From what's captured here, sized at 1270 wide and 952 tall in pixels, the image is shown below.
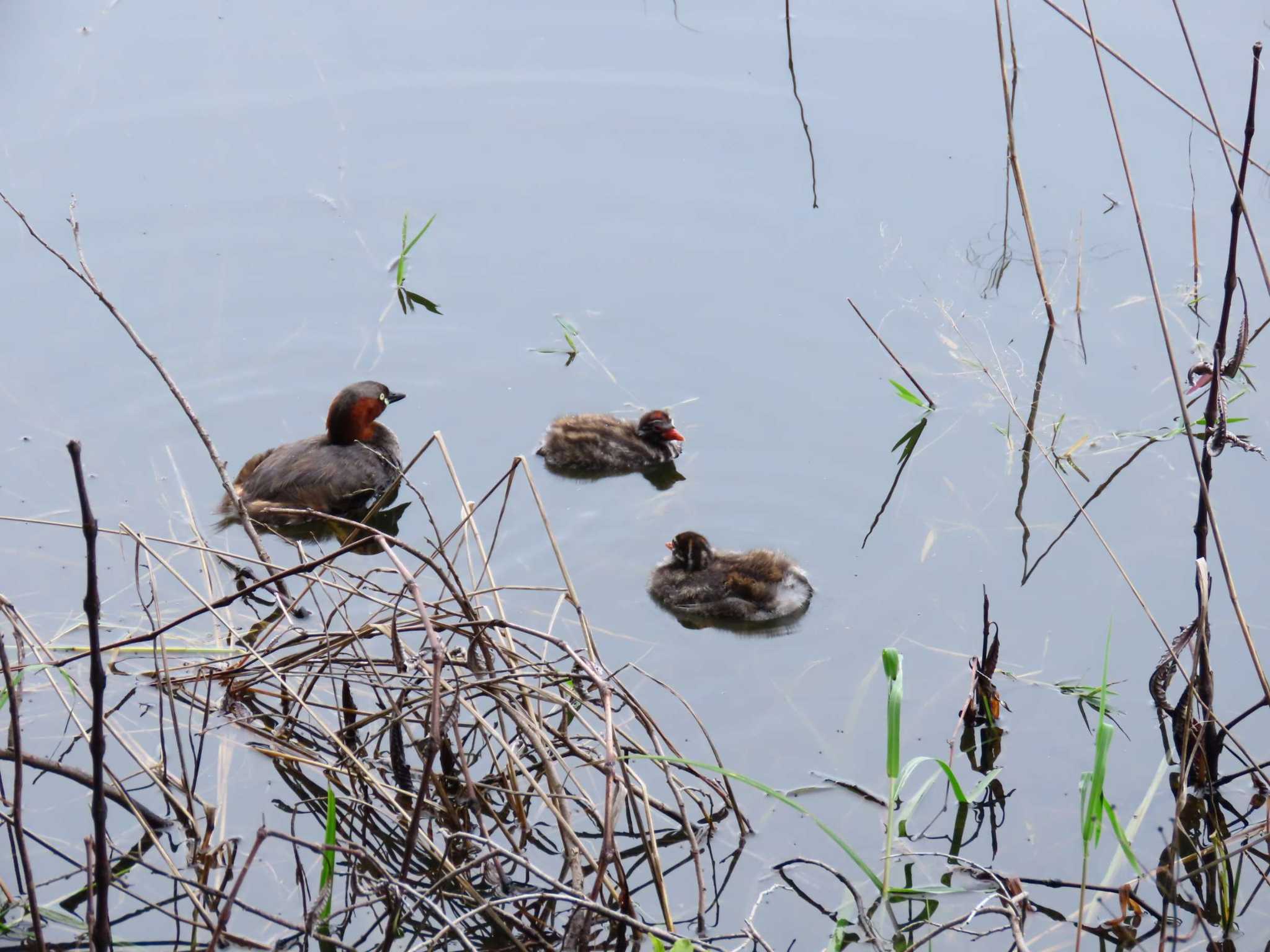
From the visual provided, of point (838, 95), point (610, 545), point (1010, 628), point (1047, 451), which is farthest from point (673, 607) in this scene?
point (838, 95)

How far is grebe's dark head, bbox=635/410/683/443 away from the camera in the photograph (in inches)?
206

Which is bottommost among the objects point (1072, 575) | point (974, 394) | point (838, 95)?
point (1072, 575)

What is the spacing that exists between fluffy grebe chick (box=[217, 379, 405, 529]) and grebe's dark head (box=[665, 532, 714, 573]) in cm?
128

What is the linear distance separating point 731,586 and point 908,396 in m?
1.15

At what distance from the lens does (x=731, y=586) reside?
457 centimetres

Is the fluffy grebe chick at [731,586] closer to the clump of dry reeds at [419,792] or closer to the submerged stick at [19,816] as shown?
the clump of dry reeds at [419,792]

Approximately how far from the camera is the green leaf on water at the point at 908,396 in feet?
17.0

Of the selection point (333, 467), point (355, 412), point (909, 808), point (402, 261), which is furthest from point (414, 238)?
point (909, 808)

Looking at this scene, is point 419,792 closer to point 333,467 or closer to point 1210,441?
point 1210,441

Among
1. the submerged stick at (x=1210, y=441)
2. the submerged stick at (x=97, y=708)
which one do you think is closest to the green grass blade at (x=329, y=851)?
the submerged stick at (x=97, y=708)

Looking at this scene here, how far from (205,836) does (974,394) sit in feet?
10.6

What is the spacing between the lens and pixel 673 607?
4.54 meters

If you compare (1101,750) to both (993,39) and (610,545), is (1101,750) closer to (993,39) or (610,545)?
(610,545)

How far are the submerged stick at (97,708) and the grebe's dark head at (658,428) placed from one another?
3.03 metres
